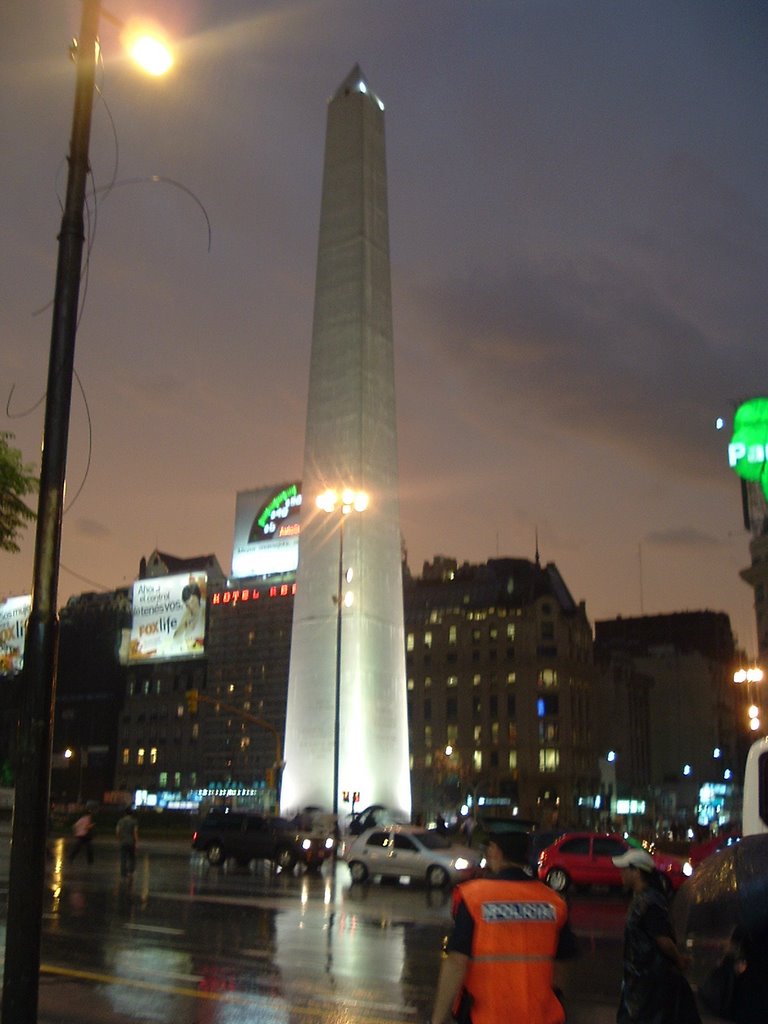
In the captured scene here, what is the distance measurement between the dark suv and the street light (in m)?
25.3

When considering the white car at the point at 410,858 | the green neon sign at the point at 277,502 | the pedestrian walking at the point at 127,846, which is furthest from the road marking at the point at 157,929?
the green neon sign at the point at 277,502

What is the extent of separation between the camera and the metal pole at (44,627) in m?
6.37

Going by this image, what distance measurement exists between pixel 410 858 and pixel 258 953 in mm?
12674

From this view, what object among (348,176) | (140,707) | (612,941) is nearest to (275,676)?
(140,707)

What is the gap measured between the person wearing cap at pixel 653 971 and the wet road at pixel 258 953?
2164 millimetres

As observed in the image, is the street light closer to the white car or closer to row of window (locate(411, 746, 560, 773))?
the white car

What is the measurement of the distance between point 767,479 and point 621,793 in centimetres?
7322

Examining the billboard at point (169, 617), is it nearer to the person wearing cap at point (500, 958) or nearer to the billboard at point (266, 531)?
the billboard at point (266, 531)

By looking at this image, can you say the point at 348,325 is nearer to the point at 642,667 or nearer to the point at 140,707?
the point at 140,707

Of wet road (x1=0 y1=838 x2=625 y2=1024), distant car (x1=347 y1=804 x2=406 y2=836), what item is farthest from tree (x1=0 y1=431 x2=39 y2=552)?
distant car (x1=347 y1=804 x2=406 y2=836)

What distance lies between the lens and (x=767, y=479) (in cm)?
5288

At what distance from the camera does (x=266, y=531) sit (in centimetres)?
8462

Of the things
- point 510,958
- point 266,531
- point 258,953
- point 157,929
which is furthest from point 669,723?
point 510,958

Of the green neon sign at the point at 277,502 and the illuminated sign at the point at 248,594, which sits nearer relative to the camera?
the green neon sign at the point at 277,502
